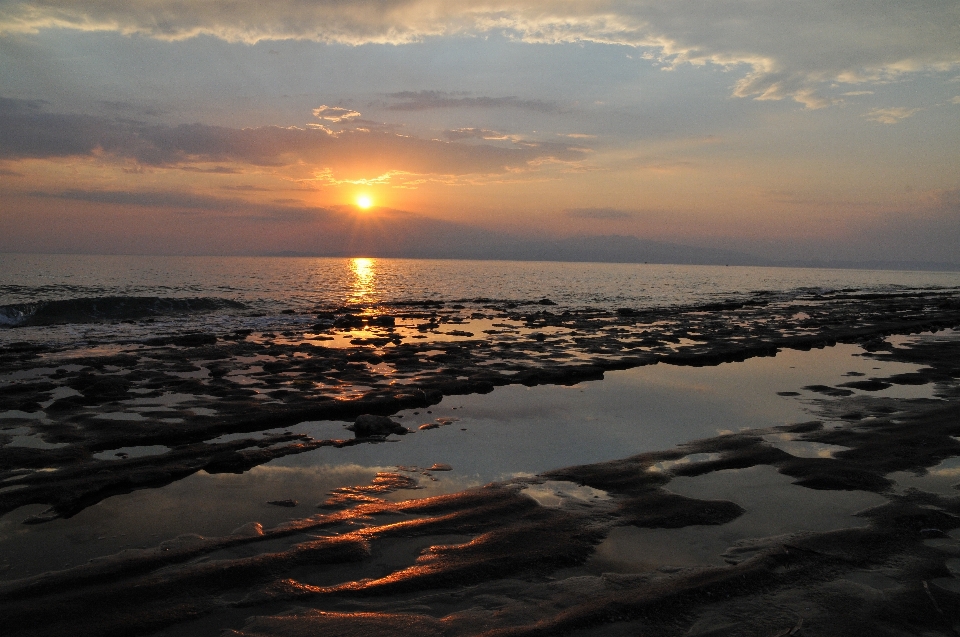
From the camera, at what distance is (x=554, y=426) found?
1091 centimetres

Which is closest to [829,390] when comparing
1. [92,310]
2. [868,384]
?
[868,384]

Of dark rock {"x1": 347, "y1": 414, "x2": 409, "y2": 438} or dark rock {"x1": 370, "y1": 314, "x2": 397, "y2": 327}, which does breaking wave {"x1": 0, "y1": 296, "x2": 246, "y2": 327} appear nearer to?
dark rock {"x1": 370, "y1": 314, "x2": 397, "y2": 327}

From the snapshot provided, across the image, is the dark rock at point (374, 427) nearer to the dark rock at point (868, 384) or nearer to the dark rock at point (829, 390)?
the dark rock at point (829, 390)

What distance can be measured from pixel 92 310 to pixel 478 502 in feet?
124

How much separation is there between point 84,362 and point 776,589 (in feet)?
63.8

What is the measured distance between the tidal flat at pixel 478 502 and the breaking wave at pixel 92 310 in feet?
65.4

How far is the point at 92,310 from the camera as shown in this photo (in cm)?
3575

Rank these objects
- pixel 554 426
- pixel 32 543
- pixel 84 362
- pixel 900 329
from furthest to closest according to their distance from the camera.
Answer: pixel 900 329
pixel 84 362
pixel 554 426
pixel 32 543

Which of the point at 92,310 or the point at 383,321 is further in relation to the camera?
the point at 92,310

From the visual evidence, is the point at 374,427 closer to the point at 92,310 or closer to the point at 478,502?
the point at 478,502

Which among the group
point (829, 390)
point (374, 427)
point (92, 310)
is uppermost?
point (829, 390)

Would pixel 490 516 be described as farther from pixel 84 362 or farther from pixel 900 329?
pixel 900 329

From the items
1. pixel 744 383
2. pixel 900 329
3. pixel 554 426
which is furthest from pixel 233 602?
pixel 900 329

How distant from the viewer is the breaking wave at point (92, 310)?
32656 mm
